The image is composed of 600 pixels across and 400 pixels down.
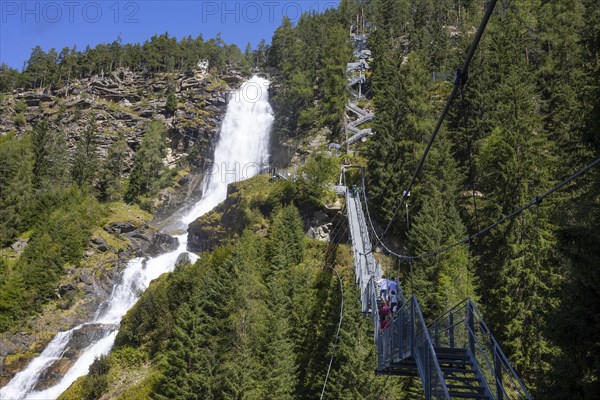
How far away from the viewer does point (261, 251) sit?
28.9 meters

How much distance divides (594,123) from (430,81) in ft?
95.5

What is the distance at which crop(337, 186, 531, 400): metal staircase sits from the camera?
6.35 metres

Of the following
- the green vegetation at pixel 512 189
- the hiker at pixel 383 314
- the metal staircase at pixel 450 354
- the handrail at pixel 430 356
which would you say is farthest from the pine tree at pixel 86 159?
the handrail at pixel 430 356

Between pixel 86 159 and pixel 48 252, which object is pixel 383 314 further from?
pixel 86 159

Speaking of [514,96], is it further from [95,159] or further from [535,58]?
[95,159]

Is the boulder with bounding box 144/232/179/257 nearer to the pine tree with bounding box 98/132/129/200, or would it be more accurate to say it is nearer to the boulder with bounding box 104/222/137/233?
the boulder with bounding box 104/222/137/233

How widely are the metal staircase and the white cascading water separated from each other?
26920mm

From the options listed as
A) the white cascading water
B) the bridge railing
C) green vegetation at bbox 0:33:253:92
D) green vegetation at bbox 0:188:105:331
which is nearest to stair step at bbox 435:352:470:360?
the bridge railing

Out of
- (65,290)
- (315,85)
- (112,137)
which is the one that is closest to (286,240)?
(65,290)

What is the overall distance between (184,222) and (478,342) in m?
44.2

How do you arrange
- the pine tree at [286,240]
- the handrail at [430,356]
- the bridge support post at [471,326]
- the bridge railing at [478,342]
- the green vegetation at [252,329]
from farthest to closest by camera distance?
the pine tree at [286,240], the green vegetation at [252,329], the bridge support post at [471,326], the bridge railing at [478,342], the handrail at [430,356]

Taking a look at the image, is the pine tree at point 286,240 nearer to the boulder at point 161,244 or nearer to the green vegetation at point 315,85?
the green vegetation at point 315,85

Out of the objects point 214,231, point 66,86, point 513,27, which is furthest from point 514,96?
point 66,86

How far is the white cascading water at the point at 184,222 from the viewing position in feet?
98.8
